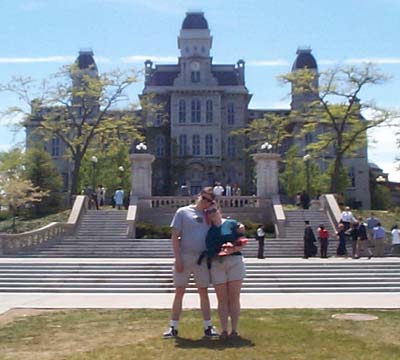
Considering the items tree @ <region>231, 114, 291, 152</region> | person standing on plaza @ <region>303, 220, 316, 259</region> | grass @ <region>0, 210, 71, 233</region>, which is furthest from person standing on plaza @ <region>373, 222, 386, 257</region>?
tree @ <region>231, 114, 291, 152</region>

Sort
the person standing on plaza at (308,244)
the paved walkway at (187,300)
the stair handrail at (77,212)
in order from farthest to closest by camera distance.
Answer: the stair handrail at (77,212) → the person standing on plaza at (308,244) → the paved walkway at (187,300)

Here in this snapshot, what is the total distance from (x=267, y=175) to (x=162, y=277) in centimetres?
1674

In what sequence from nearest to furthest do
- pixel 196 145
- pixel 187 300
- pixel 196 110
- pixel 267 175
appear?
pixel 187 300, pixel 267 175, pixel 196 145, pixel 196 110

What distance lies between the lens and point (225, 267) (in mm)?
8211

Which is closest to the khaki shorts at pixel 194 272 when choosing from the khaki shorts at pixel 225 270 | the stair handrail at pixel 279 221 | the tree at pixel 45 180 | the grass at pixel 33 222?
the khaki shorts at pixel 225 270

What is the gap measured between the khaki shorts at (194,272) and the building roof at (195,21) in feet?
222

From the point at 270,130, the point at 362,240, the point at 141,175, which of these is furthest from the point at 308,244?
the point at 270,130

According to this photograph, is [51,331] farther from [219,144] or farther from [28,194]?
[219,144]

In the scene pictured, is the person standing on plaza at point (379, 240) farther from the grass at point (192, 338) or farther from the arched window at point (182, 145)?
the arched window at point (182, 145)

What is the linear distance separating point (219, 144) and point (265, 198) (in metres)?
36.4

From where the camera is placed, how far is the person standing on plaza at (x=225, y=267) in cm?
818

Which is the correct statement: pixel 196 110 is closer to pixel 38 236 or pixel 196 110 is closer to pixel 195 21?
pixel 195 21

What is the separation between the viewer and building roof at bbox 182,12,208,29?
73.5 meters

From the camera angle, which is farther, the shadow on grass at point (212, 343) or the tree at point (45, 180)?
the tree at point (45, 180)
